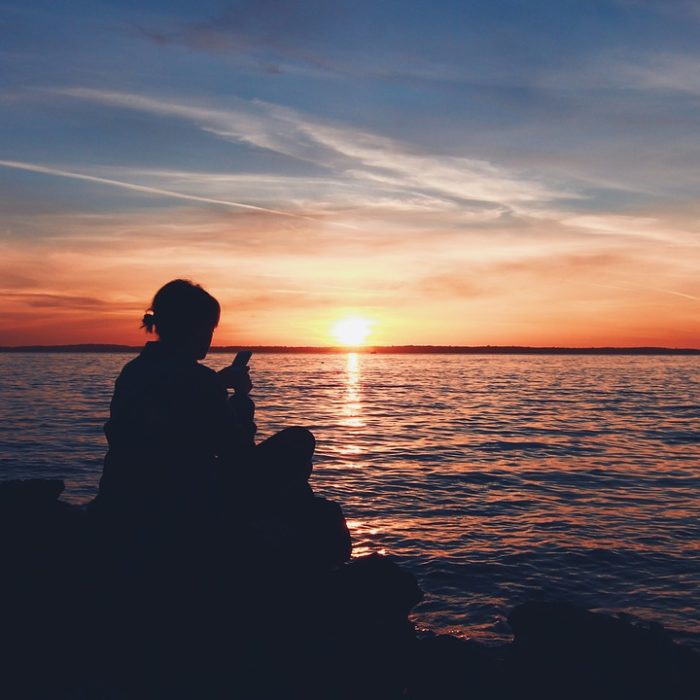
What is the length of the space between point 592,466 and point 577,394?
39.1 metres

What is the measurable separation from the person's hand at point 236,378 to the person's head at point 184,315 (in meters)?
0.75

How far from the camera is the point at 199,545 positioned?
16.8 ft

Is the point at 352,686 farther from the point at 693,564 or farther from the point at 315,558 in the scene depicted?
the point at 693,564

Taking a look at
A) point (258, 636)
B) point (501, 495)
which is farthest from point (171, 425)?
→ point (501, 495)

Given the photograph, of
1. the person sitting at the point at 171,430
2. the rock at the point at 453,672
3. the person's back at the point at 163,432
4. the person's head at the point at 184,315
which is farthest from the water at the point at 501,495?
the person's head at the point at 184,315

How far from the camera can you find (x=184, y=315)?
16.2ft

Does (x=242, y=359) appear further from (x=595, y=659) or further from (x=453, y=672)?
(x=595, y=659)

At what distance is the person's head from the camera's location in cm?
496

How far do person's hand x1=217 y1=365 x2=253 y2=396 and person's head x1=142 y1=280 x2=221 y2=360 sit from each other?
0.75 metres

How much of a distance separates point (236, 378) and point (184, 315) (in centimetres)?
123

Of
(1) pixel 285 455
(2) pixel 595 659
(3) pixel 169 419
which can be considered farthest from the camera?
(1) pixel 285 455

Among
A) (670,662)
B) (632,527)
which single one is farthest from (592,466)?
(670,662)

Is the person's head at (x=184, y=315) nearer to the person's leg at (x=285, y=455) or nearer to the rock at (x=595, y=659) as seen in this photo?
the person's leg at (x=285, y=455)

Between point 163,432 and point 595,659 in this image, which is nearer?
point 163,432
